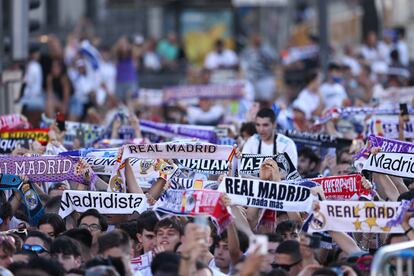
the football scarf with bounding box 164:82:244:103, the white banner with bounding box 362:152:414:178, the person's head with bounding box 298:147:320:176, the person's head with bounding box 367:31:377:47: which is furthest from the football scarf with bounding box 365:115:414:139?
the person's head with bounding box 367:31:377:47

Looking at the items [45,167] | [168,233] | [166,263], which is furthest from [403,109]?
[166,263]

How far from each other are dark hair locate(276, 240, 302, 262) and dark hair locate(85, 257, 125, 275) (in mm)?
1252

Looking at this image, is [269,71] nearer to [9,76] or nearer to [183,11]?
[183,11]

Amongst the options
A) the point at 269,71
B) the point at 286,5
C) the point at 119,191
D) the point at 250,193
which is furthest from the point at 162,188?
the point at 286,5

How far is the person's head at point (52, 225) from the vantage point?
13461 millimetres

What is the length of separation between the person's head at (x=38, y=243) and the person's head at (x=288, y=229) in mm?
1833

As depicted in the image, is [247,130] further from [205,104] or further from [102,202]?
[205,104]

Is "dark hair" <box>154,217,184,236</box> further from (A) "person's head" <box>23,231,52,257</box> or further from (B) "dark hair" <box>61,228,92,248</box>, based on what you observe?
(A) "person's head" <box>23,231,52,257</box>

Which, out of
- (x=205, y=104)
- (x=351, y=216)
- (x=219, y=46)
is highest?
(x=351, y=216)

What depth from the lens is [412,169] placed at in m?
14.3

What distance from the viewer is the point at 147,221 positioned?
42.4 feet

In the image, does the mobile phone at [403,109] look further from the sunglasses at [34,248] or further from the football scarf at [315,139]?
the sunglasses at [34,248]

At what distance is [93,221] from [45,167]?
4.73 ft

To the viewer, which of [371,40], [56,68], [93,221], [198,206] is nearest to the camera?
[198,206]
